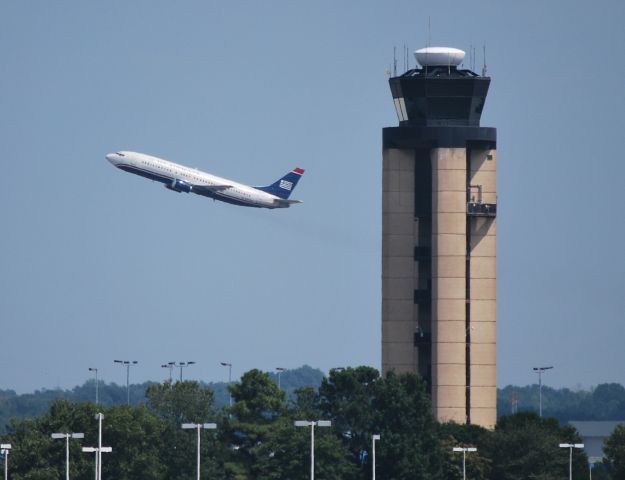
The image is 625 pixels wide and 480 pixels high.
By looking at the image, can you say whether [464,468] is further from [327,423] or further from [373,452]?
[327,423]

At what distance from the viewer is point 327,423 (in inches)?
7028

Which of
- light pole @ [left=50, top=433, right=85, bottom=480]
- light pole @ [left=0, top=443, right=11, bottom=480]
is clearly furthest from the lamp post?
light pole @ [left=0, top=443, right=11, bottom=480]

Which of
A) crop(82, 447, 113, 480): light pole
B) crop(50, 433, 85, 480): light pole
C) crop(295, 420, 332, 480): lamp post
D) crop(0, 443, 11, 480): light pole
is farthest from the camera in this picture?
crop(0, 443, 11, 480): light pole

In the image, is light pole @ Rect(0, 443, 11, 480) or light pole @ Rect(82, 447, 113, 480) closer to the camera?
light pole @ Rect(82, 447, 113, 480)

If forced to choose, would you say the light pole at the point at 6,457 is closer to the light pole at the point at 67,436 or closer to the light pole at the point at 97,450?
the light pole at the point at 67,436

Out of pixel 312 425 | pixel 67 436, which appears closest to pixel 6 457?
pixel 67 436

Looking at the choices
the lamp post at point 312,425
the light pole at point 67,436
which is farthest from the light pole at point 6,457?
the lamp post at point 312,425

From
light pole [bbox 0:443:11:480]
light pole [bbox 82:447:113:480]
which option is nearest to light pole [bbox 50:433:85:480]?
light pole [bbox 82:447:113:480]

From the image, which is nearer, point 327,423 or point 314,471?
point 327,423

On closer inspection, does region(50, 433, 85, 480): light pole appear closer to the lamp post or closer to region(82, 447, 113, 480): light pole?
region(82, 447, 113, 480): light pole

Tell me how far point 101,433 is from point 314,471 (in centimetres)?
2372

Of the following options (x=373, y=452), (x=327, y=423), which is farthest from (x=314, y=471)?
(x=327, y=423)

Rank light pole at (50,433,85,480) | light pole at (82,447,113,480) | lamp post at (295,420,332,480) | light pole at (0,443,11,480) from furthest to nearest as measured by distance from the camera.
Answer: light pole at (0,443,11,480) < light pole at (50,433,85,480) < light pole at (82,447,113,480) < lamp post at (295,420,332,480)

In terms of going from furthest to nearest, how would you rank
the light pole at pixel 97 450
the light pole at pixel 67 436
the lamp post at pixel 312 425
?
1. the light pole at pixel 67 436
2. the light pole at pixel 97 450
3. the lamp post at pixel 312 425
